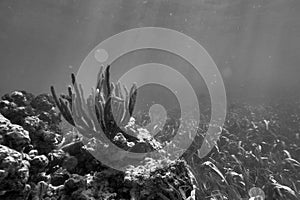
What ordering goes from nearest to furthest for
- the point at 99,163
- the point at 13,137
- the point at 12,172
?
the point at 12,172 → the point at 13,137 → the point at 99,163

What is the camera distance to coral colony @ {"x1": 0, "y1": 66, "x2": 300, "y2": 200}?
2.24 metres

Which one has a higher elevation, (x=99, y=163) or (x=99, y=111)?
(x=99, y=111)

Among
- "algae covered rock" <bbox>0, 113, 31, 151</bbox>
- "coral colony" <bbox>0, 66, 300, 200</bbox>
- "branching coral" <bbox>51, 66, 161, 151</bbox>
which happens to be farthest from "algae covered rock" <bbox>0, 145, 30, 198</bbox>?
"branching coral" <bbox>51, 66, 161, 151</bbox>

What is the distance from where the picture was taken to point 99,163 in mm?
2867

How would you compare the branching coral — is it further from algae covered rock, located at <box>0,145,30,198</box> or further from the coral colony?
algae covered rock, located at <box>0,145,30,198</box>

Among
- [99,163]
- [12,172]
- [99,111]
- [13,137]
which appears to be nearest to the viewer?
[12,172]

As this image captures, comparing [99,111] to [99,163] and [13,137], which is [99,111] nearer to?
[99,163]

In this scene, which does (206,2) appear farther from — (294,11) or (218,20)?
(294,11)

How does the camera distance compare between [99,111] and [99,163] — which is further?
[99,111]

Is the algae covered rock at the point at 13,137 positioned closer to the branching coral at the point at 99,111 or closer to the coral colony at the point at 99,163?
the coral colony at the point at 99,163

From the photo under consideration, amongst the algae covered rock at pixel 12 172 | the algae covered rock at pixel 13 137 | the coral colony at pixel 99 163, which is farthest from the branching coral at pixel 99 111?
the algae covered rock at pixel 12 172

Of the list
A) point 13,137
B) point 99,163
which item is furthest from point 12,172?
point 99,163

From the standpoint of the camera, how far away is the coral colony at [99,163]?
7.36 ft

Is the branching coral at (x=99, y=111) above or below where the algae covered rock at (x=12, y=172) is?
above
